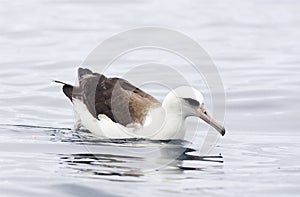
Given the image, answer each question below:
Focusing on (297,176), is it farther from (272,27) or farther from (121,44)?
(272,27)

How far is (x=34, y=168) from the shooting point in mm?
12328

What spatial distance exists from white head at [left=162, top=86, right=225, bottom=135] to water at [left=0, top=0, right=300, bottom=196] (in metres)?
0.45

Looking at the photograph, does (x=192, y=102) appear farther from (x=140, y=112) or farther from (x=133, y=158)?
(x=133, y=158)

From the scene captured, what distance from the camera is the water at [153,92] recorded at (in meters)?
11.8

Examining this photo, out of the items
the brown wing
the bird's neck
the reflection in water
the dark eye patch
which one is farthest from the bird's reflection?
the dark eye patch

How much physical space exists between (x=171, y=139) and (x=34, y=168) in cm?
264

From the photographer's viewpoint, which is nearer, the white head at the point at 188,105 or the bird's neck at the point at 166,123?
the white head at the point at 188,105

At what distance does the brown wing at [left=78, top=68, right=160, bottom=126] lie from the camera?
1417 centimetres

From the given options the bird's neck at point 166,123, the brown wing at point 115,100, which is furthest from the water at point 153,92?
the brown wing at point 115,100

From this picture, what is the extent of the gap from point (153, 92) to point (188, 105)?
13.5ft

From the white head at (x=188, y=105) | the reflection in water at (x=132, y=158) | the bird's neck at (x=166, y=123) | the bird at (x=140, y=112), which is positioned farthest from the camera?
the bird's neck at (x=166, y=123)

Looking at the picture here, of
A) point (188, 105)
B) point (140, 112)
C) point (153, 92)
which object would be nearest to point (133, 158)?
point (140, 112)

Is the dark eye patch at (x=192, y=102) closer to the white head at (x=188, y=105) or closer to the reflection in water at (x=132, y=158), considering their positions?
the white head at (x=188, y=105)

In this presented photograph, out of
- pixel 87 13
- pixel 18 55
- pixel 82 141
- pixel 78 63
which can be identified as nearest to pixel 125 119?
pixel 82 141
